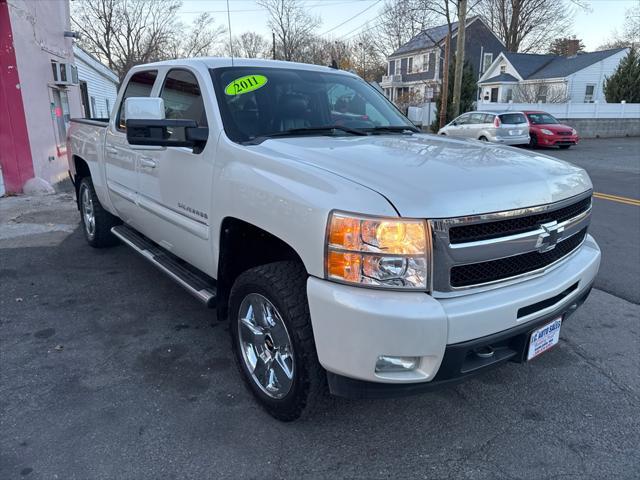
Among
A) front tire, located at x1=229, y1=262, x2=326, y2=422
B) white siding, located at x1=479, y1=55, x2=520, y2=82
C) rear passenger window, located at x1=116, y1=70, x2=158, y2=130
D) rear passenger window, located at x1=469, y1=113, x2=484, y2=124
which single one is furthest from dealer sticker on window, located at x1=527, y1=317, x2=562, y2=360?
white siding, located at x1=479, y1=55, x2=520, y2=82

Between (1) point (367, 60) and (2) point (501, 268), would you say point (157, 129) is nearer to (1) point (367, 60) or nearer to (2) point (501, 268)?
(2) point (501, 268)

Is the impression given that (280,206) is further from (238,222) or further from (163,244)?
(163,244)

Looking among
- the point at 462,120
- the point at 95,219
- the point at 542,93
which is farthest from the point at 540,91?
the point at 95,219

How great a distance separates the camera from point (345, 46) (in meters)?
56.9

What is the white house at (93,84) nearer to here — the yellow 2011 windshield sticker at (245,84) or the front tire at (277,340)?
the yellow 2011 windshield sticker at (245,84)

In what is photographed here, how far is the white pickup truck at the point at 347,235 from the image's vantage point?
2.12 metres

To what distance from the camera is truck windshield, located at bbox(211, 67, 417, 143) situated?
3.25 m

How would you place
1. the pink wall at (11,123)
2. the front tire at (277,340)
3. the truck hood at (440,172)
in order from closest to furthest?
the truck hood at (440,172) < the front tire at (277,340) < the pink wall at (11,123)

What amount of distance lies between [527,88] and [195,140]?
36.9 metres

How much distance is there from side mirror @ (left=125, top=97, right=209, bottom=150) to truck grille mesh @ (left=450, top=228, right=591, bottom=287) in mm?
1815

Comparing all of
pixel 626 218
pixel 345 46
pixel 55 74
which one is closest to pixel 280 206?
pixel 626 218

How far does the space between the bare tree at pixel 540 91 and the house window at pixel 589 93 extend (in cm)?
304

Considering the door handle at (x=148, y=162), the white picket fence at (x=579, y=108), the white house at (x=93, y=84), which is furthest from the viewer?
the white picket fence at (x=579, y=108)

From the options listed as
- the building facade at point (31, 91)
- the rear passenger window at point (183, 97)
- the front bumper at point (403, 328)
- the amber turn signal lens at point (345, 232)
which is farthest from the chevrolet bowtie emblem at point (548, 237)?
the building facade at point (31, 91)
